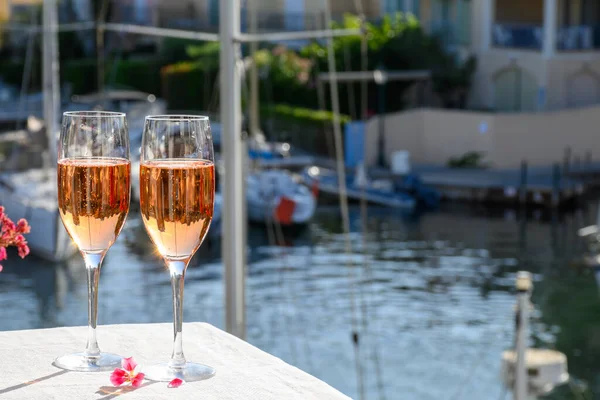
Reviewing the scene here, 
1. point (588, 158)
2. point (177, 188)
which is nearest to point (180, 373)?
point (177, 188)

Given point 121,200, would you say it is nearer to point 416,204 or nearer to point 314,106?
point 416,204

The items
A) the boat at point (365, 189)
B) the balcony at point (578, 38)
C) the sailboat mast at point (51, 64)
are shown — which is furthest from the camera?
the balcony at point (578, 38)

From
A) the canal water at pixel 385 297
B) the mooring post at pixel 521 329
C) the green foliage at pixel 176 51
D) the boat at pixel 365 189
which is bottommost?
the canal water at pixel 385 297

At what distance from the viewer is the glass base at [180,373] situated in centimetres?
166

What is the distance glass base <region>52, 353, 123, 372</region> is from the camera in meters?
1.71

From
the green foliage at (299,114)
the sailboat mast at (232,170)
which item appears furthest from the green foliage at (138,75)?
the sailboat mast at (232,170)

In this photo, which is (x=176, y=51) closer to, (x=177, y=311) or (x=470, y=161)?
(x=470, y=161)

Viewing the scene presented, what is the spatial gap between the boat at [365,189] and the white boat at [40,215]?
8754 mm

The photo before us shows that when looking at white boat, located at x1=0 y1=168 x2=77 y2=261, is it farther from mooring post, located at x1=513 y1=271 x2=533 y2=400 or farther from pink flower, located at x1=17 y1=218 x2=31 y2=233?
pink flower, located at x1=17 y1=218 x2=31 y2=233

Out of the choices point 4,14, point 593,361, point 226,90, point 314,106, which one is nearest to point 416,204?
point 314,106

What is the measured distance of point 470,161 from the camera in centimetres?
3562

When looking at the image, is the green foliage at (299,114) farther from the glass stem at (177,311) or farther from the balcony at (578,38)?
the glass stem at (177,311)

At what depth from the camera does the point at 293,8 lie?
145 ft

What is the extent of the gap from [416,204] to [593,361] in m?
12.6
